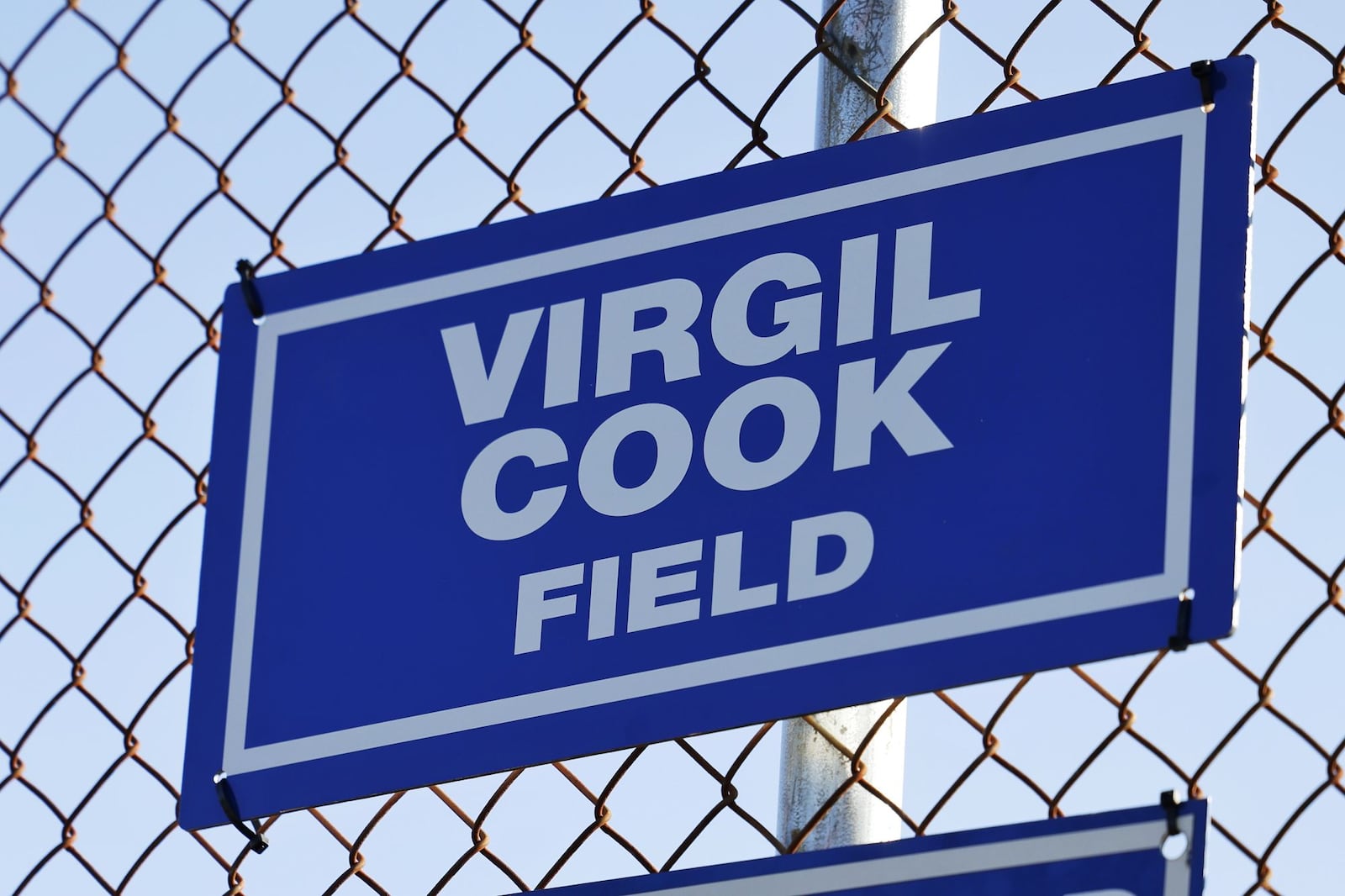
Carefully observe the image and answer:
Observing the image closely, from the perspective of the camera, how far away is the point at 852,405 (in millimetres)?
1546

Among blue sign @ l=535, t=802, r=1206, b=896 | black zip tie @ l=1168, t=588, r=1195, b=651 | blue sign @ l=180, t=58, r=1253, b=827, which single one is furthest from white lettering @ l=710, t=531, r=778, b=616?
black zip tie @ l=1168, t=588, r=1195, b=651

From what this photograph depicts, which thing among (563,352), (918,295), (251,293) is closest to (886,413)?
(918,295)

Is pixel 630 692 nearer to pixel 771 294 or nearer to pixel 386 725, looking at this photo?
pixel 386 725

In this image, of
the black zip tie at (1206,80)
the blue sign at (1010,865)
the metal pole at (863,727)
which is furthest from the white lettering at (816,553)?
the black zip tie at (1206,80)

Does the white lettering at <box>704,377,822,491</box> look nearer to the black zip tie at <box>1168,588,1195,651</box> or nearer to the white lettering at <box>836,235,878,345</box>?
the white lettering at <box>836,235,878,345</box>

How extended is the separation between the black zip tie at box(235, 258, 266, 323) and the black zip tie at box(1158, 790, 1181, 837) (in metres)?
0.94

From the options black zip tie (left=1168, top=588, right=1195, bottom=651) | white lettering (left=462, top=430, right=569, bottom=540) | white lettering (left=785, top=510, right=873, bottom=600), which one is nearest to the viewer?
black zip tie (left=1168, top=588, right=1195, bottom=651)

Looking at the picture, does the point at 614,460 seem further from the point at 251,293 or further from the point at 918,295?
the point at 251,293

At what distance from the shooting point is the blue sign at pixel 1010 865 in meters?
1.43

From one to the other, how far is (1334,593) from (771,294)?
0.51 m

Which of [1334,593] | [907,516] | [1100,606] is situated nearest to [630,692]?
[907,516]

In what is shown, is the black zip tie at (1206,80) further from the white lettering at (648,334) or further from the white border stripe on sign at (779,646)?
the white lettering at (648,334)

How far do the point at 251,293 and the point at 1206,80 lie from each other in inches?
35.3

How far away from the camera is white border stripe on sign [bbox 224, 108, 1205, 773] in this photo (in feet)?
4.69
